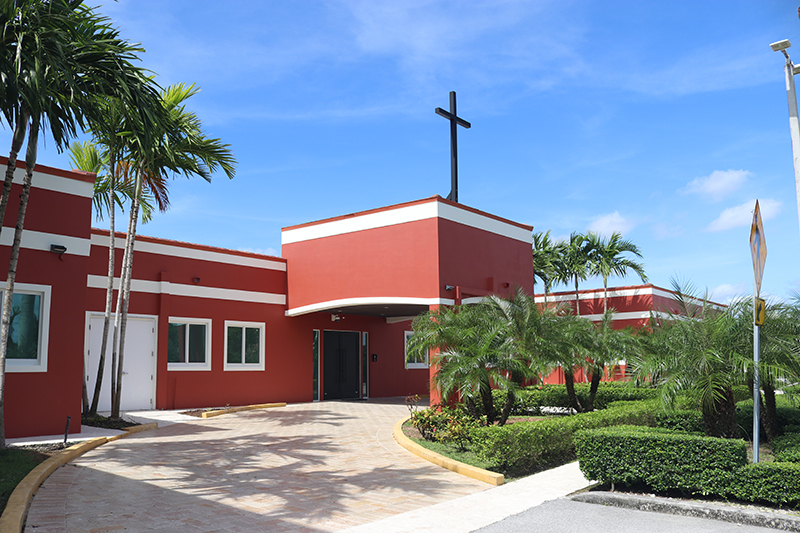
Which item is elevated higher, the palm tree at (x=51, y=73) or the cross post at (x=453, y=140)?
the cross post at (x=453, y=140)

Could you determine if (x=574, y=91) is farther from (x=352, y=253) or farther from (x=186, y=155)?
(x=186, y=155)

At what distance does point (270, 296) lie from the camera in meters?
18.6

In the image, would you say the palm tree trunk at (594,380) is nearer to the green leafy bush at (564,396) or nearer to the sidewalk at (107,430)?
the green leafy bush at (564,396)

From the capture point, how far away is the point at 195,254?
56.1 feet

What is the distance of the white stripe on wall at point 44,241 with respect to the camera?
10625mm

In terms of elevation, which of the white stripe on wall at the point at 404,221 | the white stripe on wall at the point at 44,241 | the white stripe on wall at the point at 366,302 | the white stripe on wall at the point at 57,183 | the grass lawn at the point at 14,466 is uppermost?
the white stripe on wall at the point at 404,221

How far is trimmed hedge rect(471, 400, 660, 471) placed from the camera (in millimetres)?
8664

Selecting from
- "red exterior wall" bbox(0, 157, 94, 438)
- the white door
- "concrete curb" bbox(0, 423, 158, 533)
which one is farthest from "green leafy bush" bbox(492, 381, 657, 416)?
"red exterior wall" bbox(0, 157, 94, 438)

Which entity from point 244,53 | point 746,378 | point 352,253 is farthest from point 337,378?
point 746,378

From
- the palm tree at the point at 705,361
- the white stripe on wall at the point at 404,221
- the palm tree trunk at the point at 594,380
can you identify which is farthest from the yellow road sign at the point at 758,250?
the white stripe on wall at the point at 404,221

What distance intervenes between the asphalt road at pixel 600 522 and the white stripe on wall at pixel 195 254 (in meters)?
13.0

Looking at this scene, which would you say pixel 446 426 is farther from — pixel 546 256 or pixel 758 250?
pixel 546 256

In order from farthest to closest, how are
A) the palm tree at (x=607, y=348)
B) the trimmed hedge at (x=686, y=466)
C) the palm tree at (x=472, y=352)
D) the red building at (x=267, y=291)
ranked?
the palm tree at (x=607, y=348) < the red building at (x=267, y=291) < the palm tree at (x=472, y=352) < the trimmed hedge at (x=686, y=466)

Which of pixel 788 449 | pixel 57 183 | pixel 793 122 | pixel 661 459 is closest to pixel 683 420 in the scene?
pixel 788 449
